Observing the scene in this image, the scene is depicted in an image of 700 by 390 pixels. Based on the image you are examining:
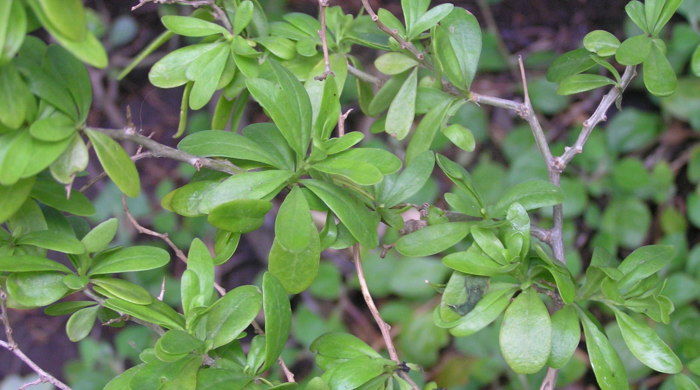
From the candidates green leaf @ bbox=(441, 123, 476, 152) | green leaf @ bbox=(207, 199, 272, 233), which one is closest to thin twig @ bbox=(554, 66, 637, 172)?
green leaf @ bbox=(441, 123, 476, 152)

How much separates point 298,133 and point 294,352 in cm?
140

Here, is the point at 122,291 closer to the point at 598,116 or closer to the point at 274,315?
the point at 274,315

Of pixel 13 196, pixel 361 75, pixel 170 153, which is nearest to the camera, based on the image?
pixel 13 196

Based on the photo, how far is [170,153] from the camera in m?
0.87

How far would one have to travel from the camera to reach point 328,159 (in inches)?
35.4

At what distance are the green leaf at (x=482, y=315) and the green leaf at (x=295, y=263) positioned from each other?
0.62 ft

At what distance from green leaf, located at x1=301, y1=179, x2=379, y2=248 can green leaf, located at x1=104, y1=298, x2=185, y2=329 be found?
0.24m

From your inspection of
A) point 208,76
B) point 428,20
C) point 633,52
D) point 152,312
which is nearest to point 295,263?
point 152,312

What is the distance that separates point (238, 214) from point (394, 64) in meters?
0.38

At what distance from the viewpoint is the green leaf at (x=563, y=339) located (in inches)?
35.7

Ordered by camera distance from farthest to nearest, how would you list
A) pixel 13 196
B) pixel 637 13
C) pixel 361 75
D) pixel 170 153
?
pixel 361 75
pixel 637 13
pixel 170 153
pixel 13 196

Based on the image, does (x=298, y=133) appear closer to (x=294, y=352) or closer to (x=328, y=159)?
(x=328, y=159)

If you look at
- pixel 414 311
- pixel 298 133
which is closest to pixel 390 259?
pixel 414 311

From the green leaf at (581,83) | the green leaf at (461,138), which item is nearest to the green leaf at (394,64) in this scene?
the green leaf at (461,138)
